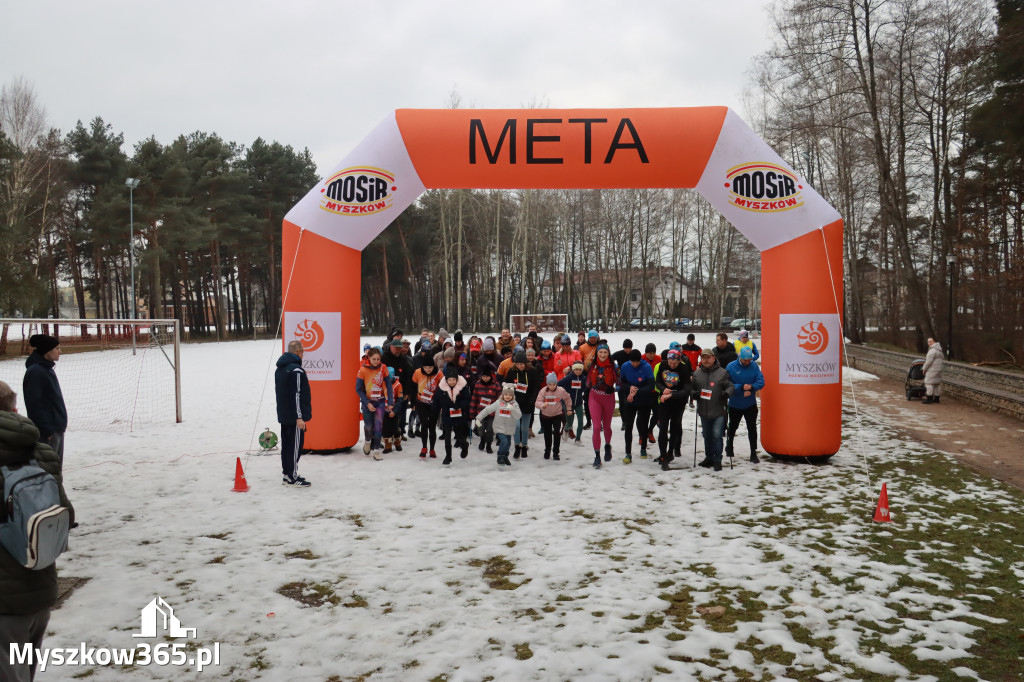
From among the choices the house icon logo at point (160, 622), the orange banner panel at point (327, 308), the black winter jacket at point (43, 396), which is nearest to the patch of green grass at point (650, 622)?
the house icon logo at point (160, 622)

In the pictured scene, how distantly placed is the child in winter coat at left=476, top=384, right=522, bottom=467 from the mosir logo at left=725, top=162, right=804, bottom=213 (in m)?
4.31

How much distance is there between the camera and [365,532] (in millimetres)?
6414

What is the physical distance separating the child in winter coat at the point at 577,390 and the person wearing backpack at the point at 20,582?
8160mm

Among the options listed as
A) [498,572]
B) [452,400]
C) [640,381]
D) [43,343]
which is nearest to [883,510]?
[640,381]

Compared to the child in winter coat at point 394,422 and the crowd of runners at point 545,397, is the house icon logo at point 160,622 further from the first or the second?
the child in winter coat at point 394,422

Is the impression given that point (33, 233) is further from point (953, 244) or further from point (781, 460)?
point (953, 244)

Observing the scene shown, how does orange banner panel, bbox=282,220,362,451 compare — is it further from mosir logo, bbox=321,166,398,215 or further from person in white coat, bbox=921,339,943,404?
person in white coat, bbox=921,339,943,404

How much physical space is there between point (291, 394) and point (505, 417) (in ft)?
9.98

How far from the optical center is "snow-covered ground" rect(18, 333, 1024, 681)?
408cm

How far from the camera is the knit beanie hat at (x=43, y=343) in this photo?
605 cm

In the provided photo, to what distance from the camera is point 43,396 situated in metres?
6.14

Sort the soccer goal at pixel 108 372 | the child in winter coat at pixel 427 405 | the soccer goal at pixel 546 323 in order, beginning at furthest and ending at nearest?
the soccer goal at pixel 546 323 → the soccer goal at pixel 108 372 → the child in winter coat at pixel 427 405

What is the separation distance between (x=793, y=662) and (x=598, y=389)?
19.0 feet

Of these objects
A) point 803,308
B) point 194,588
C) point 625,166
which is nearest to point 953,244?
point 803,308
